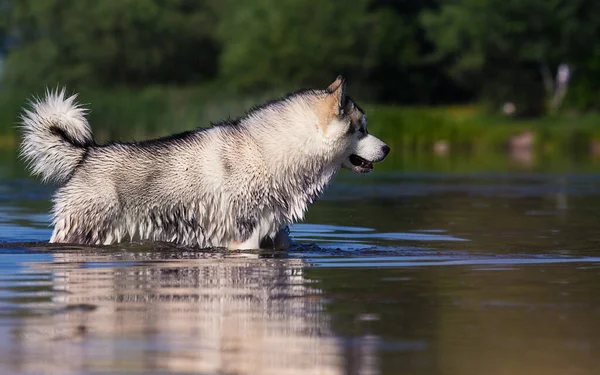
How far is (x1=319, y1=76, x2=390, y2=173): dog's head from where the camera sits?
12.4 m

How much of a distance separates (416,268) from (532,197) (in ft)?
37.0

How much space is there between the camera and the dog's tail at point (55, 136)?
41.5 ft

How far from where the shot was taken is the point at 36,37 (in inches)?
3551

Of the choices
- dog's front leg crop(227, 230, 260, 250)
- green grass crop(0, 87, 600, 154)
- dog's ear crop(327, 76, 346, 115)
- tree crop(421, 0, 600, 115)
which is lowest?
dog's front leg crop(227, 230, 260, 250)

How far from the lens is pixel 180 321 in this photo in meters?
8.09

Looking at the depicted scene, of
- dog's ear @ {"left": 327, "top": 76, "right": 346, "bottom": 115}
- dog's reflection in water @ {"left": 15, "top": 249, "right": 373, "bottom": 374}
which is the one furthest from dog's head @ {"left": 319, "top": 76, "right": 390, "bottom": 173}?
dog's reflection in water @ {"left": 15, "top": 249, "right": 373, "bottom": 374}

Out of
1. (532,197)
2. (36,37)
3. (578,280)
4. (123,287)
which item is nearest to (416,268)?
(578,280)

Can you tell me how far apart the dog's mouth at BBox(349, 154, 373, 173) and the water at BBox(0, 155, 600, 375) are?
0.72 m

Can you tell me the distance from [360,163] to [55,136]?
104 inches

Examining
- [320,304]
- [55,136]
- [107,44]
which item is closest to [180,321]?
[320,304]

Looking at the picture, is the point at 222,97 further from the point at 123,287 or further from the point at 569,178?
the point at 123,287

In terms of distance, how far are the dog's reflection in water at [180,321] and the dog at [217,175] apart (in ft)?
3.31

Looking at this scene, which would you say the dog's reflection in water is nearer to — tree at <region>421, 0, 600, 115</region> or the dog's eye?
the dog's eye

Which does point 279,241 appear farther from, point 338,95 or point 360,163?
point 338,95
